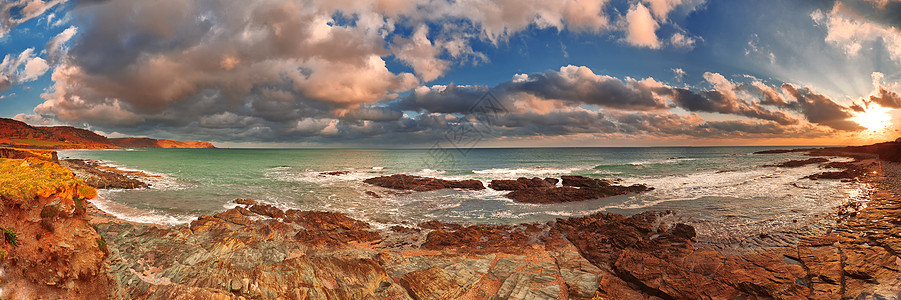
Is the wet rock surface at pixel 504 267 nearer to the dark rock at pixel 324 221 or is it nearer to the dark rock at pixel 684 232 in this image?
the dark rock at pixel 684 232

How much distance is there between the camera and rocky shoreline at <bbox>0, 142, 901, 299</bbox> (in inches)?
276

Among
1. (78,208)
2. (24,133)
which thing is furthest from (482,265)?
(24,133)

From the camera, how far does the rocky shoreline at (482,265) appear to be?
23.0 feet

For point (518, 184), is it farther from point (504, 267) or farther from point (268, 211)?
point (268, 211)

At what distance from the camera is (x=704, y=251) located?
34.0 ft

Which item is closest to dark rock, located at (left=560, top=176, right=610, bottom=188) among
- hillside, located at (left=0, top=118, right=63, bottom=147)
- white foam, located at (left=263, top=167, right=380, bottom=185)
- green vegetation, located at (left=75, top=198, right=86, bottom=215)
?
white foam, located at (left=263, top=167, right=380, bottom=185)

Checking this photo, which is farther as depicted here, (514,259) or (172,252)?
(514,259)

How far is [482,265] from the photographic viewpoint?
376 inches

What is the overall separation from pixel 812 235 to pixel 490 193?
716 inches

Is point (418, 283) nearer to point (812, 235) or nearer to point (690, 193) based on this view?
point (812, 235)

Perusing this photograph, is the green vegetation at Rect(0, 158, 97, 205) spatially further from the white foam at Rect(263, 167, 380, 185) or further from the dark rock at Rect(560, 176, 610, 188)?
the dark rock at Rect(560, 176, 610, 188)

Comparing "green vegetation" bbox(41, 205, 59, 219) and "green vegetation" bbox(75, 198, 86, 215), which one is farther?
"green vegetation" bbox(75, 198, 86, 215)

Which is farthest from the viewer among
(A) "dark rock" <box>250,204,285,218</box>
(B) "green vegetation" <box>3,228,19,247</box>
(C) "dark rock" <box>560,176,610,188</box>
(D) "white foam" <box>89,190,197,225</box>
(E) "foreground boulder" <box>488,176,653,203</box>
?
(C) "dark rock" <box>560,176,610,188</box>

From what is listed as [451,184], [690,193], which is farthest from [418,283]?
[690,193]
